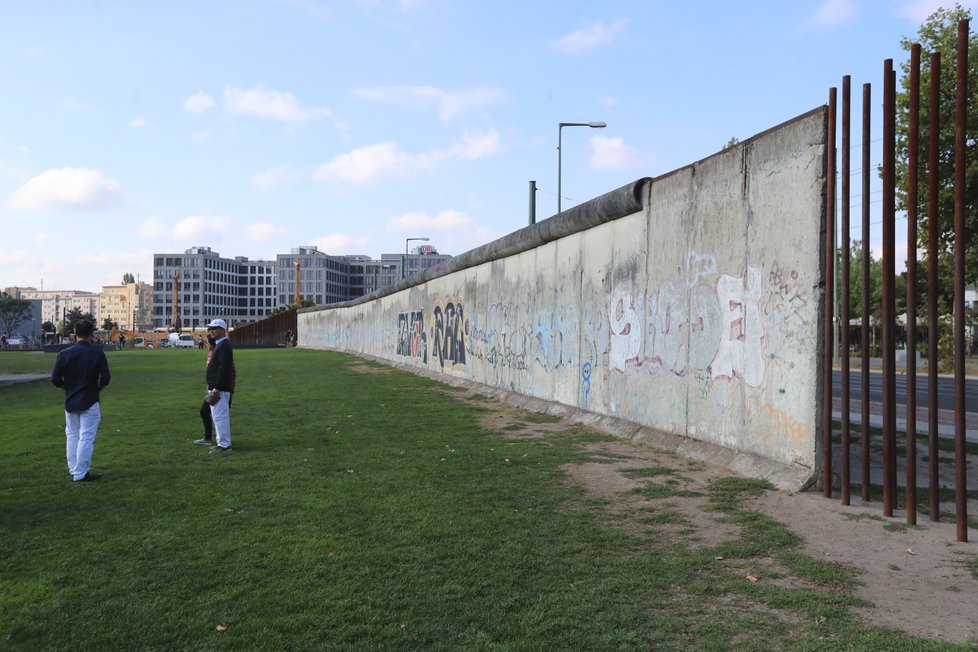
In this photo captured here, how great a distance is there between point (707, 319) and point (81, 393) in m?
6.74

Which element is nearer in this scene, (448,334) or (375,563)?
(375,563)

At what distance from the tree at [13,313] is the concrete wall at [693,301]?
123 m

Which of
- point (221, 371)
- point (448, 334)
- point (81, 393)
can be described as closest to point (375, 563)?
point (81, 393)

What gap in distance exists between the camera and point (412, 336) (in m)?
24.5

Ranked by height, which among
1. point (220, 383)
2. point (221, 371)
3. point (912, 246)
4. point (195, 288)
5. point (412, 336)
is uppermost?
point (195, 288)

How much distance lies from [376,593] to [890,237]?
469 cm

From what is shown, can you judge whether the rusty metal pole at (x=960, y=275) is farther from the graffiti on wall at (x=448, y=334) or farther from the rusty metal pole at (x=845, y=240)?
the graffiti on wall at (x=448, y=334)

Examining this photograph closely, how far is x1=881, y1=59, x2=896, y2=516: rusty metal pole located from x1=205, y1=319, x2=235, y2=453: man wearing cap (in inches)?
275

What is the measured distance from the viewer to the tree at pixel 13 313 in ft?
374

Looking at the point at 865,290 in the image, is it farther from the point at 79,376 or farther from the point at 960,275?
the point at 79,376

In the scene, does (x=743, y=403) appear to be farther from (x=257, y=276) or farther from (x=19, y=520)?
(x=257, y=276)

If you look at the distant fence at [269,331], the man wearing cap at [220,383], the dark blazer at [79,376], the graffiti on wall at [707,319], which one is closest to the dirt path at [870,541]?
the graffiti on wall at [707,319]

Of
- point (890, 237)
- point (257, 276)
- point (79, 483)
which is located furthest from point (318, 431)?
point (257, 276)

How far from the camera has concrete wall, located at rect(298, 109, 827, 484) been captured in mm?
7004
